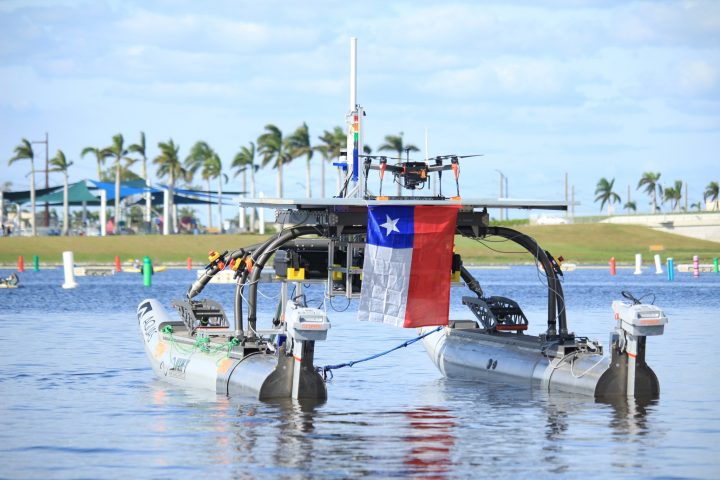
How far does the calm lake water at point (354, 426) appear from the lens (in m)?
17.3

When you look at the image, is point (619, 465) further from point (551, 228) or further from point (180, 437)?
point (551, 228)

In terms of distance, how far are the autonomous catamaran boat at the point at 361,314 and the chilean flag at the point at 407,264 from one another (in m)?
0.03

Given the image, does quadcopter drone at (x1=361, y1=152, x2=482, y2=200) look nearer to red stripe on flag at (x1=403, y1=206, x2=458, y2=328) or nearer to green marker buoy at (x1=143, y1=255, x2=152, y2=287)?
red stripe on flag at (x1=403, y1=206, x2=458, y2=328)

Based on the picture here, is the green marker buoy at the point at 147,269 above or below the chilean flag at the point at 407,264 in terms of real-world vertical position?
below

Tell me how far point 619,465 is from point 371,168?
9593 mm

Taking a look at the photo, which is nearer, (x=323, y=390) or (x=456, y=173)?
(x=323, y=390)

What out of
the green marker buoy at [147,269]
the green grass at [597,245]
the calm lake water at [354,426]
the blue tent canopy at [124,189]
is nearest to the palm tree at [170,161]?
the blue tent canopy at [124,189]

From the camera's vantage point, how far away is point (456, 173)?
24422 mm

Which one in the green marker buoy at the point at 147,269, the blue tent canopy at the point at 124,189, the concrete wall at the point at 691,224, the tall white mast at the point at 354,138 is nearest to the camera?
the tall white mast at the point at 354,138

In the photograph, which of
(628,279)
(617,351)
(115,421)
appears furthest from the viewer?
(628,279)

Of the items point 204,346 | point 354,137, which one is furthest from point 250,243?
point 204,346

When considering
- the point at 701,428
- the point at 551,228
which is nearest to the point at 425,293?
the point at 701,428

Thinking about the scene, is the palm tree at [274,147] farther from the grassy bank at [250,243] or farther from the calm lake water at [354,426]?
the calm lake water at [354,426]

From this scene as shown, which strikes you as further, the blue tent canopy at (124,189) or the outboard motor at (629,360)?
the blue tent canopy at (124,189)
